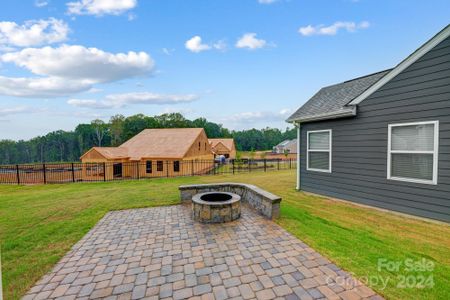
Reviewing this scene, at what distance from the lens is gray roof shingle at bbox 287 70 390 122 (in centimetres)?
642

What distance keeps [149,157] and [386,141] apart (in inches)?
656

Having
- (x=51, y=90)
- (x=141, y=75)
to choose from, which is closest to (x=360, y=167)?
(x=51, y=90)

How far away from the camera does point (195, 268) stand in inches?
112

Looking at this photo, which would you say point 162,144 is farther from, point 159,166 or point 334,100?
point 334,100

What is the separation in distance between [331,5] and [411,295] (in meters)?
9.78

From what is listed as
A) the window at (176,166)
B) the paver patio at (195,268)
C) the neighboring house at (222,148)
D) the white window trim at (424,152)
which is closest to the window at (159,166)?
the window at (176,166)

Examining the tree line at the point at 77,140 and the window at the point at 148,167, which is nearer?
the window at the point at 148,167

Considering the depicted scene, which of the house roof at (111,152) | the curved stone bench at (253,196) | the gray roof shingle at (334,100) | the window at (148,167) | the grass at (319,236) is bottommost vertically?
the window at (148,167)

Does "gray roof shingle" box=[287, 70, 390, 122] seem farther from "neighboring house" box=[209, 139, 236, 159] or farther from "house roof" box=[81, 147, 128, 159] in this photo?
"neighboring house" box=[209, 139, 236, 159]

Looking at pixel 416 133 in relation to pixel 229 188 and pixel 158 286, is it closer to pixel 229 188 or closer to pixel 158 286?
pixel 229 188

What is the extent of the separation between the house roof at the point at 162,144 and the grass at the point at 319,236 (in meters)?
11.7

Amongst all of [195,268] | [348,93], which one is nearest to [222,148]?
[348,93]

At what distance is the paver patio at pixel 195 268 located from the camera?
2354 mm

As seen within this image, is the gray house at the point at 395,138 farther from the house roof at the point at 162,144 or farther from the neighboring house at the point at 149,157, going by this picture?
the house roof at the point at 162,144
